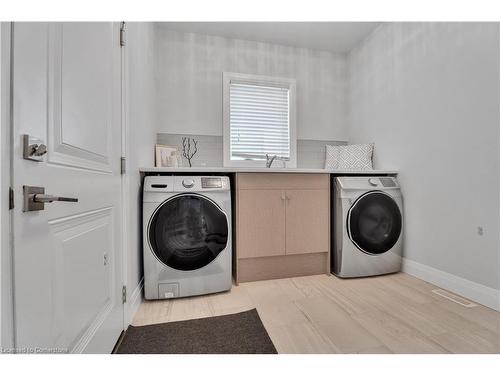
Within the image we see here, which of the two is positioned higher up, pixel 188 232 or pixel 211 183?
pixel 211 183

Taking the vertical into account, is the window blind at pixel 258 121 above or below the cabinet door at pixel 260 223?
above

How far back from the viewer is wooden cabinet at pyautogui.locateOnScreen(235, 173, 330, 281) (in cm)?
192

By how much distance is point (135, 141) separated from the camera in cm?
154

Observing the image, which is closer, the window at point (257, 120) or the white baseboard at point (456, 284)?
the white baseboard at point (456, 284)

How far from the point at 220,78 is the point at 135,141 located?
4.94 feet

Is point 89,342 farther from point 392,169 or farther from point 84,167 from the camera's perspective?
point 392,169

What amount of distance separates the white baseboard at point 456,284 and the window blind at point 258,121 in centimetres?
165

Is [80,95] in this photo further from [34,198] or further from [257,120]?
[257,120]

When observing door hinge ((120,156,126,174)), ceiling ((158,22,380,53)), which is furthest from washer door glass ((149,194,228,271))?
ceiling ((158,22,380,53))

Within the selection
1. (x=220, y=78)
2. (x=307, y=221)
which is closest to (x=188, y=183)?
(x=307, y=221)

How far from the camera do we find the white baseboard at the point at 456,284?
1527 mm

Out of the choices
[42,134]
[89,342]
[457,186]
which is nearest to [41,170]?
[42,134]

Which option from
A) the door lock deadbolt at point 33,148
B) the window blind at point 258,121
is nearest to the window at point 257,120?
the window blind at point 258,121

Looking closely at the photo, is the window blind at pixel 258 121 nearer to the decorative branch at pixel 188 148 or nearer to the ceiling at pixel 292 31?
the decorative branch at pixel 188 148
